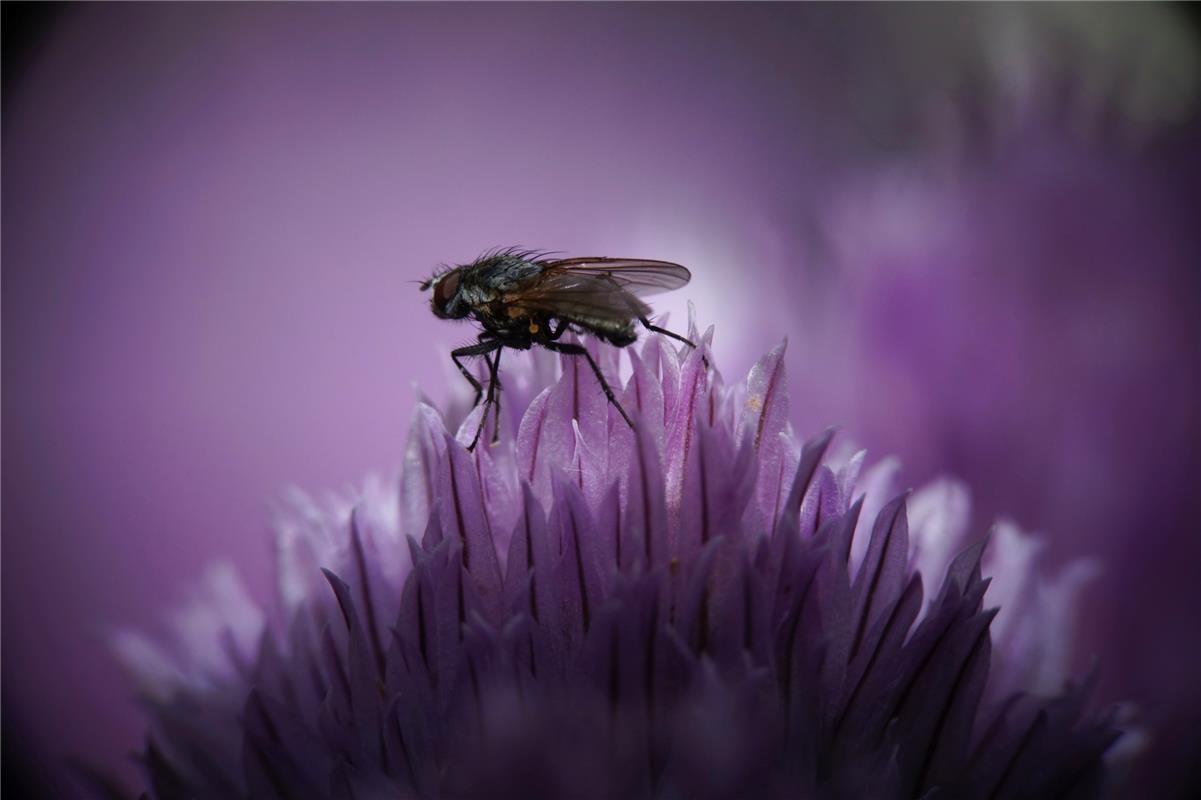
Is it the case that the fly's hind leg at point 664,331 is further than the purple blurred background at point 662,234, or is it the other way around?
the purple blurred background at point 662,234

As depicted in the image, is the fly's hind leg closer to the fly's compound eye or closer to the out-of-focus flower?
the out-of-focus flower

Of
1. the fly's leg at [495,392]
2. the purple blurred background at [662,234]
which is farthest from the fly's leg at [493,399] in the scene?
the purple blurred background at [662,234]

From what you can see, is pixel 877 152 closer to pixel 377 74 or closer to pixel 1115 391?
pixel 1115 391

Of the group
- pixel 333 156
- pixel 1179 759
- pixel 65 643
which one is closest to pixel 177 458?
pixel 65 643

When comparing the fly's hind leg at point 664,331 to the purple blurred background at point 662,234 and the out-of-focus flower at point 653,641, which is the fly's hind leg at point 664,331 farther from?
the purple blurred background at point 662,234

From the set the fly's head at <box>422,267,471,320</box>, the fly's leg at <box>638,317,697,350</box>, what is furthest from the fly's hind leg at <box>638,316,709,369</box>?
the fly's head at <box>422,267,471,320</box>

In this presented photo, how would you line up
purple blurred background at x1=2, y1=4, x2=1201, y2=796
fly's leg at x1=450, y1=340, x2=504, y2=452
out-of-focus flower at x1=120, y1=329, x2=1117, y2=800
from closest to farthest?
out-of-focus flower at x1=120, y1=329, x2=1117, y2=800
fly's leg at x1=450, y1=340, x2=504, y2=452
purple blurred background at x1=2, y1=4, x2=1201, y2=796

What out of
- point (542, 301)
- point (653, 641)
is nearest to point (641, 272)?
point (542, 301)
